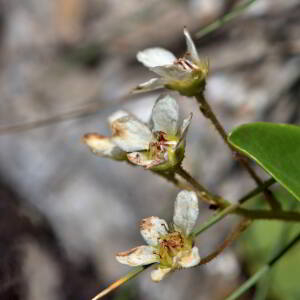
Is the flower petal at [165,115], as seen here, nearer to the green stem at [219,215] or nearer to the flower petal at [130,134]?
the flower petal at [130,134]

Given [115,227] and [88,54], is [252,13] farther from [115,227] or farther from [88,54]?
[115,227]

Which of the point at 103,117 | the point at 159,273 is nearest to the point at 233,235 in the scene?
the point at 159,273

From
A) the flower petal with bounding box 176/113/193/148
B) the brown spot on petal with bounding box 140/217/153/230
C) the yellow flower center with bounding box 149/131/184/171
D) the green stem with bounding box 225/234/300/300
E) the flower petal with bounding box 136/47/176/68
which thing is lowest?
the green stem with bounding box 225/234/300/300

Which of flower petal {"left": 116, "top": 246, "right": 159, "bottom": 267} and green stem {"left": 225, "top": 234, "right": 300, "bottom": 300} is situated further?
green stem {"left": 225, "top": 234, "right": 300, "bottom": 300}

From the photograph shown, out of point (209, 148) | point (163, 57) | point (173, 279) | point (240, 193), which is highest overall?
point (163, 57)

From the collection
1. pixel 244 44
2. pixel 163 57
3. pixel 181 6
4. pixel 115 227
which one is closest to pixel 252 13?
pixel 244 44

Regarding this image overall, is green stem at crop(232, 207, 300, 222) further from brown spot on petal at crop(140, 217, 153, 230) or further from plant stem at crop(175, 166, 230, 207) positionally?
brown spot on petal at crop(140, 217, 153, 230)

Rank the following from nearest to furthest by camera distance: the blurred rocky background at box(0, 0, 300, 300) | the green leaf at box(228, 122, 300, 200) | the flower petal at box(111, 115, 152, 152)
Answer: the green leaf at box(228, 122, 300, 200), the flower petal at box(111, 115, 152, 152), the blurred rocky background at box(0, 0, 300, 300)

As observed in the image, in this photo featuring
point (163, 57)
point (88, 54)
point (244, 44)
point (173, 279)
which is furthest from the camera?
point (88, 54)

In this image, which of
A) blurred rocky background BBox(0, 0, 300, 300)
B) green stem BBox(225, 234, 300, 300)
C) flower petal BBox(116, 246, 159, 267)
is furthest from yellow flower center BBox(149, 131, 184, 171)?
blurred rocky background BBox(0, 0, 300, 300)

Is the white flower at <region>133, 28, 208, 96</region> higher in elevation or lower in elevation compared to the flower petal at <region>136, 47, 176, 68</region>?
lower
